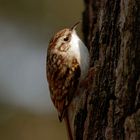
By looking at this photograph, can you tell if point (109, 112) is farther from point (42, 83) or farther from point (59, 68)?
point (42, 83)

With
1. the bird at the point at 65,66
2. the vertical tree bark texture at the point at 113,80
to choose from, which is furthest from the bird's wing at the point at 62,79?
the vertical tree bark texture at the point at 113,80

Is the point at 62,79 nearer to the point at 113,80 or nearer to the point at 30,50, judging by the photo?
the point at 113,80

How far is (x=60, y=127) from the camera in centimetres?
552

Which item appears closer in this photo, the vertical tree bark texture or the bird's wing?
the vertical tree bark texture

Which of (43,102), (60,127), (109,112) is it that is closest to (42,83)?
(43,102)

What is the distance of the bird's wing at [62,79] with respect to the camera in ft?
10.2

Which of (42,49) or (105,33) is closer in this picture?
(105,33)

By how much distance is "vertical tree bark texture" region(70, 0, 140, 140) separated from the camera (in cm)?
263

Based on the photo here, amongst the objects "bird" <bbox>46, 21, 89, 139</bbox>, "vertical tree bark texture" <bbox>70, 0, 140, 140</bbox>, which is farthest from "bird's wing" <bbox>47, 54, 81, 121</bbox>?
"vertical tree bark texture" <bbox>70, 0, 140, 140</bbox>

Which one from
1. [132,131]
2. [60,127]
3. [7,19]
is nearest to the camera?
[132,131]

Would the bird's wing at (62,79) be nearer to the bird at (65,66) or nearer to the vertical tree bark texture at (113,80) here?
the bird at (65,66)

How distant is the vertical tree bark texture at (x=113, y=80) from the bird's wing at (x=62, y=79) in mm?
111

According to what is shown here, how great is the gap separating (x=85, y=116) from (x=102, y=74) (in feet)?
0.77

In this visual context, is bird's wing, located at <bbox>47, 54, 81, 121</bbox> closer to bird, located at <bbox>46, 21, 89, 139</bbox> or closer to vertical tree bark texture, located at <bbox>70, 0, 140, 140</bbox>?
bird, located at <bbox>46, 21, 89, 139</bbox>
